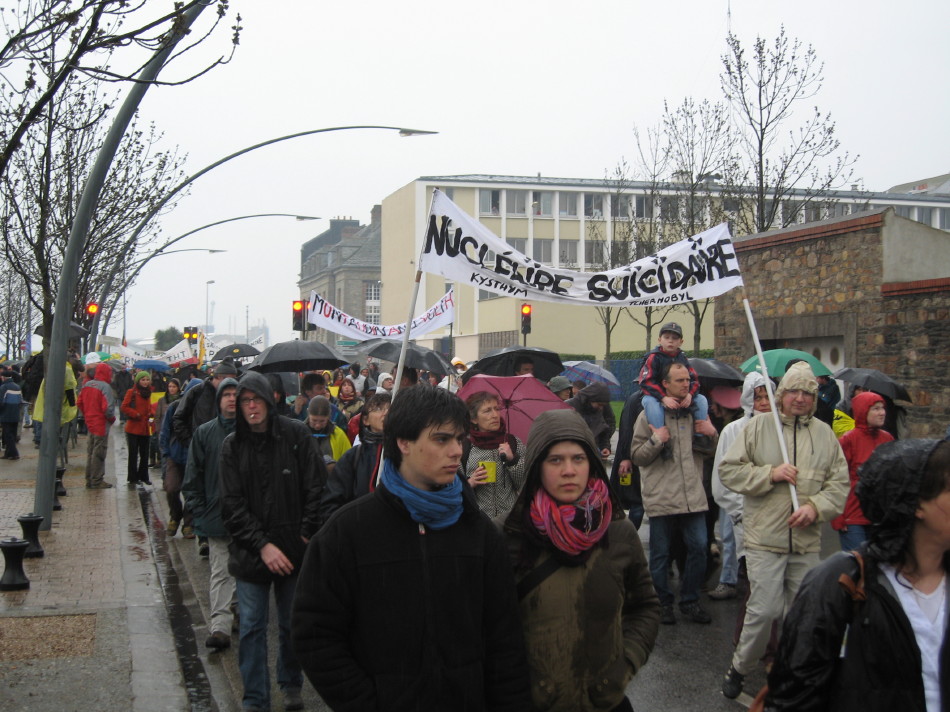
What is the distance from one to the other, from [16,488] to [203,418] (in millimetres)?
6673

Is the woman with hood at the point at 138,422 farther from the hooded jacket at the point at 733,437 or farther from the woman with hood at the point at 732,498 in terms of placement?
the hooded jacket at the point at 733,437

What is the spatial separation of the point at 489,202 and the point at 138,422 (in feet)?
188

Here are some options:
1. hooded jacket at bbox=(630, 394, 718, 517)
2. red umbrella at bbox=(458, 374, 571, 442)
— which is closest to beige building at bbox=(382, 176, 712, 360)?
red umbrella at bbox=(458, 374, 571, 442)

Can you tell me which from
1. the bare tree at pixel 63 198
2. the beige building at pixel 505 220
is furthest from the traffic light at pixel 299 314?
the beige building at pixel 505 220

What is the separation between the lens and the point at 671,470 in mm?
7445

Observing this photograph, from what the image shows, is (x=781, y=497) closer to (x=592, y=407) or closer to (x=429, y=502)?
(x=429, y=502)

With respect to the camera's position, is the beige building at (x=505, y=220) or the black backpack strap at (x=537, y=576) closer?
A: the black backpack strap at (x=537, y=576)

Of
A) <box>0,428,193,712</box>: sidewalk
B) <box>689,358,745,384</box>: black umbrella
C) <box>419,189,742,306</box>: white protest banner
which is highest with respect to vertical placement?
<box>419,189,742,306</box>: white protest banner

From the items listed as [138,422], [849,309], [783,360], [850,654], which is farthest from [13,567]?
[849,309]

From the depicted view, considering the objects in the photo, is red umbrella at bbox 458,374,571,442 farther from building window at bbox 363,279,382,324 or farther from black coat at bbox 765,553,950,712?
building window at bbox 363,279,382,324

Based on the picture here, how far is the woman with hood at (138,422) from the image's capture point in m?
14.9

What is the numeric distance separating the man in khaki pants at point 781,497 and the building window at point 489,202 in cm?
6488

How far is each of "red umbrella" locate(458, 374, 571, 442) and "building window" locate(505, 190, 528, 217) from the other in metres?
64.3

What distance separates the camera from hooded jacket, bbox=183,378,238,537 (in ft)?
21.7
